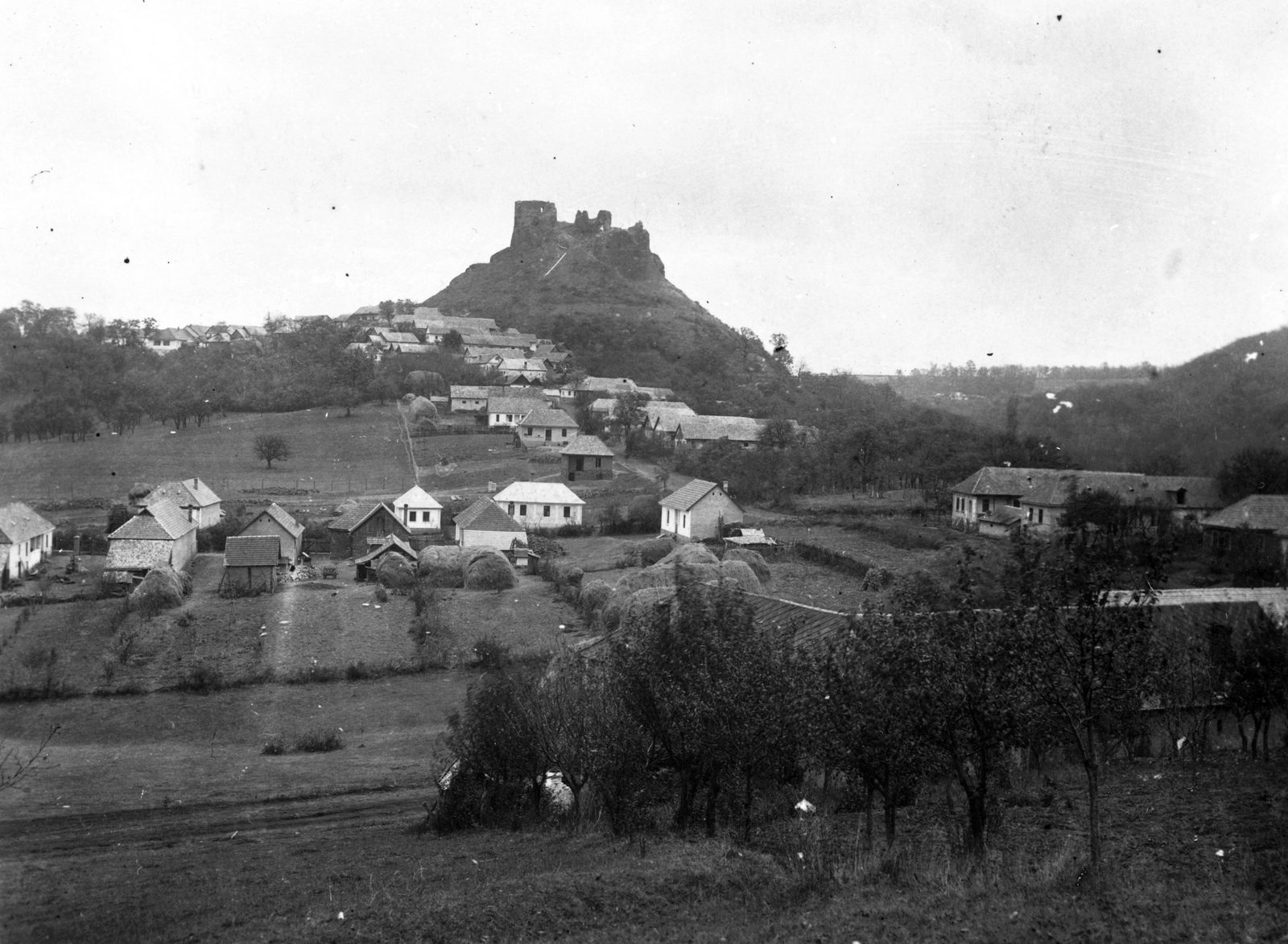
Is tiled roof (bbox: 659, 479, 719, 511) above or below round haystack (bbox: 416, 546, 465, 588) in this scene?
above

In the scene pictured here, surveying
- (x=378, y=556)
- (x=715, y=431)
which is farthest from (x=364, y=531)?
(x=715, y=431)

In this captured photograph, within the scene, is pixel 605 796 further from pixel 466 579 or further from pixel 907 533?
pixel 907 533

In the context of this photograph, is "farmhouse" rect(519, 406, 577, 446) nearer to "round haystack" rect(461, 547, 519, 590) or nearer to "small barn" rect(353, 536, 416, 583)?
"small barn" rect(353, 536, 416, 583)

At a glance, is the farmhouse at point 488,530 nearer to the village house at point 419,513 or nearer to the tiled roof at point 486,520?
the tiled roof at point 486,520

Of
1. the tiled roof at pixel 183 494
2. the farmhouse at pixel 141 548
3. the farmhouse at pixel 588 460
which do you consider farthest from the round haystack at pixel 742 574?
the farmhouse at pixel 588 460

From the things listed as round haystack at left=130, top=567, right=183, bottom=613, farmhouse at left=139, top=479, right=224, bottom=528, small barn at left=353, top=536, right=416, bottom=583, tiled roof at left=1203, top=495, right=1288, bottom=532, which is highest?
tiled roof at left=1203, top=495, right=1288, bottom=532

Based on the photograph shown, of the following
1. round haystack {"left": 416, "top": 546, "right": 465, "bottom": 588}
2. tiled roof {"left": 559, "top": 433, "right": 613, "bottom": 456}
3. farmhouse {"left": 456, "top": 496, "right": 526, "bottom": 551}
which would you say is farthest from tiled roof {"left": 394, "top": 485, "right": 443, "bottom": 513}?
tiled roof {"left": 559, "top": 433, "right": 613, "bottom": 456}
